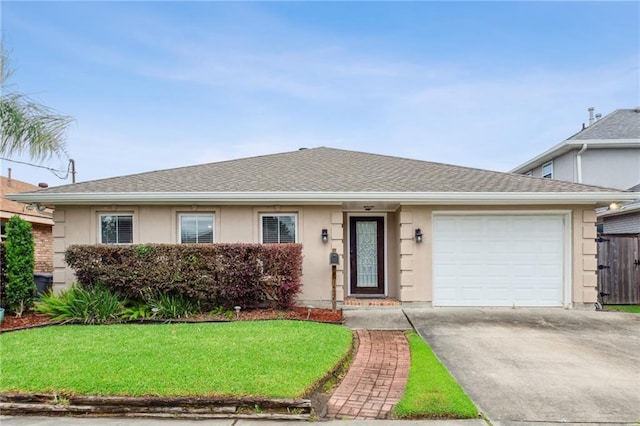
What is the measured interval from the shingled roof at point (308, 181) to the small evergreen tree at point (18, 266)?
2.55 ft

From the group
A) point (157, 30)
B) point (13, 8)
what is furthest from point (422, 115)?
point (13, 8)

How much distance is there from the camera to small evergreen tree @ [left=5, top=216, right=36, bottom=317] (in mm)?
7430

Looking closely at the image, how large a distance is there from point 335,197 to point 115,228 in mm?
5384

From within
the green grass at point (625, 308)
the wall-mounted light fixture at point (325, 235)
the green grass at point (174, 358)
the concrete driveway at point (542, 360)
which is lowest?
the green grass at point (625, 308)

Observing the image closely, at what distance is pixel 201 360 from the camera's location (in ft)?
14.6

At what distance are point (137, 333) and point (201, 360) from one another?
6.83ft

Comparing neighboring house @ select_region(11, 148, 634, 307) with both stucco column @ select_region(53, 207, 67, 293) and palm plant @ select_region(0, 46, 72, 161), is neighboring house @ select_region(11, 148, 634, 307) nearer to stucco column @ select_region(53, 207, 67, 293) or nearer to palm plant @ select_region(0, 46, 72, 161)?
stucco column @ select_region(53, 207, 67, 293)

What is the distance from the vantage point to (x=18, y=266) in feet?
24.6

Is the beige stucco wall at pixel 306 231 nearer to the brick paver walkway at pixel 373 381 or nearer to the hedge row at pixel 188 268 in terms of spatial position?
the hedge row at pixel 188 268

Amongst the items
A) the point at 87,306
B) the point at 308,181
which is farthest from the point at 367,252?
the point at 87,306

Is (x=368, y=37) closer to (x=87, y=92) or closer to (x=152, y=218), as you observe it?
(x=152, y=218)

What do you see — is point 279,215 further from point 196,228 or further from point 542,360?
point 542,360

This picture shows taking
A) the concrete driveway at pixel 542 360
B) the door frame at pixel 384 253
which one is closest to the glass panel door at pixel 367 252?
the door frame at pixel 384 253

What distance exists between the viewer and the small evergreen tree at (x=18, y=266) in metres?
7.43
